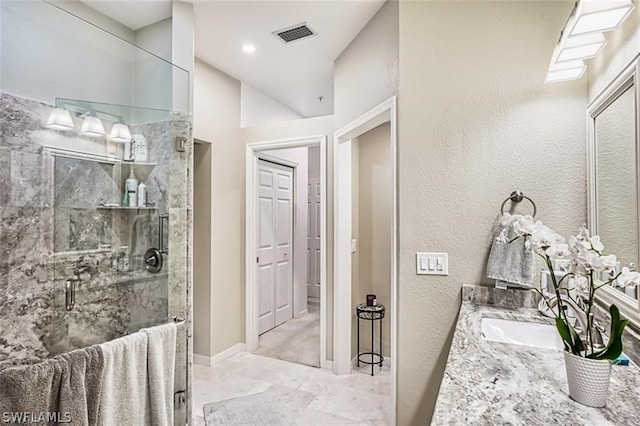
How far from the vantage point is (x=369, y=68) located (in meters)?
2.47

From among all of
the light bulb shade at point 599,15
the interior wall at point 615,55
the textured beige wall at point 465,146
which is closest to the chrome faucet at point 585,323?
the textured beige wall at point 465,146

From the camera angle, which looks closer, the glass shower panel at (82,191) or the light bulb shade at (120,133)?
the glass shower panel at (82,191)

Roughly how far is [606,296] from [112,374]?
82.8 inches

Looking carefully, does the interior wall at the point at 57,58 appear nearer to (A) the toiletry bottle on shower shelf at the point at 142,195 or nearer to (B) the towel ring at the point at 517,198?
(A) the toiletry bottle on shower shelf at the point at 142,195

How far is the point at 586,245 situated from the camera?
0.95 m

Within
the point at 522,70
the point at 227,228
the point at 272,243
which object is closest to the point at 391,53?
the point at 522,70

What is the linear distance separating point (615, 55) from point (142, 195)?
8.16 feet

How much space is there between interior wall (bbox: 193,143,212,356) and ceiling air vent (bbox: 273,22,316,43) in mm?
1164

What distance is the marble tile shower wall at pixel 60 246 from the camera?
1.59 m

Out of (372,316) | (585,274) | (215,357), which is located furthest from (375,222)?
(585,274)

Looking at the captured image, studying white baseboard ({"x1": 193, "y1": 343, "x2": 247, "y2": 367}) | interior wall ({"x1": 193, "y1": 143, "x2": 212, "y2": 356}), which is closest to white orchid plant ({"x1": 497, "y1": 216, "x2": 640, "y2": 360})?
interior wall ({"x1": 193, "y1": 143, "x2": 212, "y2": 356})

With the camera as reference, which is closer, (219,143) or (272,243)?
(219,143)

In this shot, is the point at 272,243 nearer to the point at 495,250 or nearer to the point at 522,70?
the point at 495,250

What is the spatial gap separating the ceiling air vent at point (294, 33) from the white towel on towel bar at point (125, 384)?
2.30 metres
